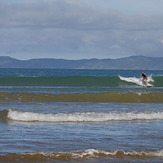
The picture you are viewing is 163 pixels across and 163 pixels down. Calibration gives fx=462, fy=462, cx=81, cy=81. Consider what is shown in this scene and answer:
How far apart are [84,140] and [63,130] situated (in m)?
1.63

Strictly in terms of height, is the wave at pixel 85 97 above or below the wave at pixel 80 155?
above

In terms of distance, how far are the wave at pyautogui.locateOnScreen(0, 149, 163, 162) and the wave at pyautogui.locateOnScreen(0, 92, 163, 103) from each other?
556 inches

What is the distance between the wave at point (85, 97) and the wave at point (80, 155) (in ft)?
46.3

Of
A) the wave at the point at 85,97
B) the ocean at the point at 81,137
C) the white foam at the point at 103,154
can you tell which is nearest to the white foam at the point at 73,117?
the ocean at the point at 81,137

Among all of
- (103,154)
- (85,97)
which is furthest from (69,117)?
(85,97)

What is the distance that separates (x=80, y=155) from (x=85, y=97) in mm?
16493

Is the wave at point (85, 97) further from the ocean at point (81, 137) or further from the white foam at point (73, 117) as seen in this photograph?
the ocean at point (81, 137)

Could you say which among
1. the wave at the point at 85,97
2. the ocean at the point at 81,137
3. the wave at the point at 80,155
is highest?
the wave at the point at 85,97

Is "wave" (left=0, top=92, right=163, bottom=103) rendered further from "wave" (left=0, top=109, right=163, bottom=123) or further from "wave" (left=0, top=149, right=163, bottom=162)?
"wave" (left=0, top=149, right=163, bottom=162)

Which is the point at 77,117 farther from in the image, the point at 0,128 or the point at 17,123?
the point at 0,128

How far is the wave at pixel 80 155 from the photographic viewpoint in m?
9.83

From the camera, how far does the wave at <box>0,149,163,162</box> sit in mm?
9828

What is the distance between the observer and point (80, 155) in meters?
10.1

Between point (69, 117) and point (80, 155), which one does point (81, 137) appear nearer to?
point (80, 155)
